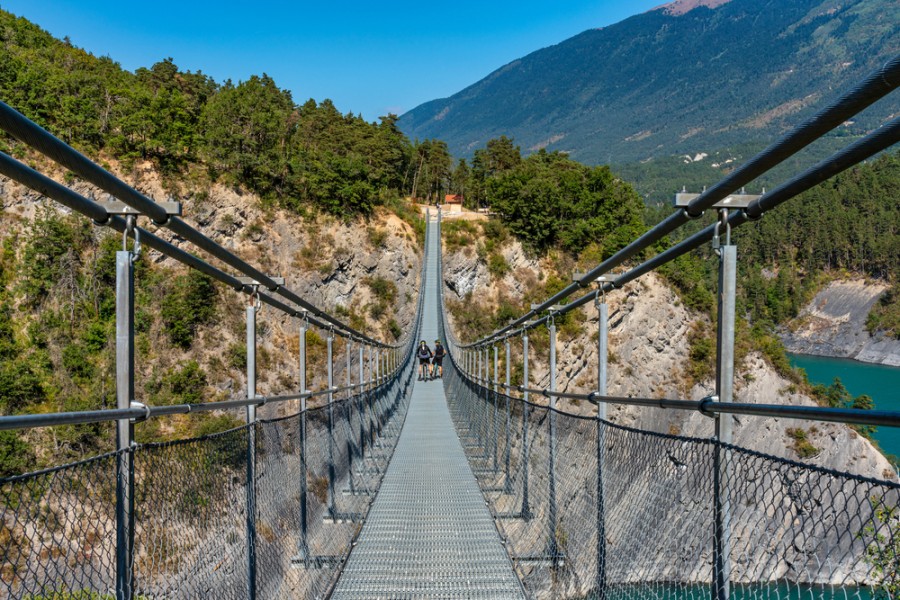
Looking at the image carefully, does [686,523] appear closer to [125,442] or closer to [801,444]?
[125,442]

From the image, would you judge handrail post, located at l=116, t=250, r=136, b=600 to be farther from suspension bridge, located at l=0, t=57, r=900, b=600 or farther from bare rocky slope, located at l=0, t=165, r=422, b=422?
bare rocky slope, located at l=0, t=165, r=422, b=422

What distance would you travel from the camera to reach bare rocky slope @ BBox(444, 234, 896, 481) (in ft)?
83.7

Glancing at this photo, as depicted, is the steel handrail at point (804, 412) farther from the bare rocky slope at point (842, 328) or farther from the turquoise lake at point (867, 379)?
the bare rocky slope at point (842, 328)

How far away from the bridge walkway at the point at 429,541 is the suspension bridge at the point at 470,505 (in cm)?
2

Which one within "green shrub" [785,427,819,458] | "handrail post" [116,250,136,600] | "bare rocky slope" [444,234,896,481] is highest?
"handrail post" [116,250,136,600]

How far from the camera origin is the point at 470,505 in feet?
15.4

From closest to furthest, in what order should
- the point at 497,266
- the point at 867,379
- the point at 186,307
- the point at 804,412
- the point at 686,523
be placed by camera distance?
the point at 804,412 < the point at 686,523 < the point at 186,307 < the point at 497,266 < the point at 867,379

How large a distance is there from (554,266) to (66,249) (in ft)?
63.6

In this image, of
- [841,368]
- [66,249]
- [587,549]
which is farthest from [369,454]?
[841,368]

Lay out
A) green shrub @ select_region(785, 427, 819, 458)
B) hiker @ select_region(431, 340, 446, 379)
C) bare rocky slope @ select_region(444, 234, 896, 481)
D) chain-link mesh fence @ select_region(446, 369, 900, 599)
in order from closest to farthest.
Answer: chain-link mesh fence @ select_region(446, 369, 900, 599) < hiker @ select_region(431, 340, 446, 379) < green shrub @ select_region(785, 427, 819, 458) < bare rocky slope @ select_region(444, 234, 896, 481)

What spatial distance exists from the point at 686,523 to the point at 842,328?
226 ft

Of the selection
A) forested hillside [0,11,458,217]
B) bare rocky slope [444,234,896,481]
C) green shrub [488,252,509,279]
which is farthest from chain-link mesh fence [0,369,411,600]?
green shrub [488,252,509,279]

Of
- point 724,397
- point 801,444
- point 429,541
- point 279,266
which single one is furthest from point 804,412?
point 801,444

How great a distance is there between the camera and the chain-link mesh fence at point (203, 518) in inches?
46.2
